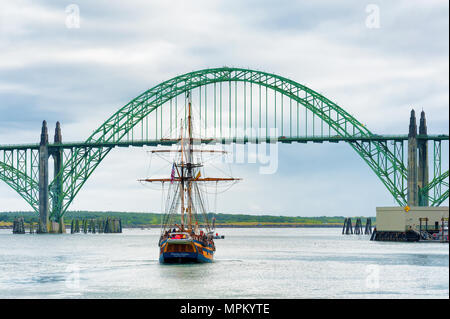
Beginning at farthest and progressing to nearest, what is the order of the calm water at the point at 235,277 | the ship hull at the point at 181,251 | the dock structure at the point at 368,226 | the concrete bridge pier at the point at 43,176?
1. the dock structure at the point at 368,226
2. the concrete bridge pier at the point at 43,176
3. the ship hull at the point at 181,251
4. the calm water at the point at 235,277

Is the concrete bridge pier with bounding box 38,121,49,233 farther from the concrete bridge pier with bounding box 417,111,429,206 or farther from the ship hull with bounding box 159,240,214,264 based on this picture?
the ship hull with bounding box 159,240,214,264

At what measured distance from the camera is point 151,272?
192 feet

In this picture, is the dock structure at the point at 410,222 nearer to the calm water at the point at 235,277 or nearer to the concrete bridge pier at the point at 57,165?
the calm water at the point at 235,277

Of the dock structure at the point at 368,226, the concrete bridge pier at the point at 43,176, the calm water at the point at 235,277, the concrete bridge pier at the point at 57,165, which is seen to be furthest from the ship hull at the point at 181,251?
the dock structure at the point at 368,226

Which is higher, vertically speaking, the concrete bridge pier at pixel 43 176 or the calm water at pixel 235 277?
the concrete bridge pier at pixel 43 176

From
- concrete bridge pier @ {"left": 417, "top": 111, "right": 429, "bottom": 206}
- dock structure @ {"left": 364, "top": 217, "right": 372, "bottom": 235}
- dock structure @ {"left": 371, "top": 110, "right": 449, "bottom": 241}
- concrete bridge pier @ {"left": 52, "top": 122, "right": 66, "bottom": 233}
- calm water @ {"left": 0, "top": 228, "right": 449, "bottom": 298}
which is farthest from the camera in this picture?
Answer: dock structure @ {"left": 364, "top": 217, "right": 372, "bottom": 235}

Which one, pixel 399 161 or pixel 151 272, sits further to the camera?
pixel 399 161

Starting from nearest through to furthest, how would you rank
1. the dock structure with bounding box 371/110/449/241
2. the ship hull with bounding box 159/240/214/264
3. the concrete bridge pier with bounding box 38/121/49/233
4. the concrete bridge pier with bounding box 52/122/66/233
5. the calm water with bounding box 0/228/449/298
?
the calm water with bounding box 0/228/449/298 → the ship hull with bounding box 159/240/214/264 → the dock structure with bounding box 371/110/449/241 → the concrete bridge pier with bounding box 38/121/49/233 → the concrete bridge pier with bounding box 52/122/66/233

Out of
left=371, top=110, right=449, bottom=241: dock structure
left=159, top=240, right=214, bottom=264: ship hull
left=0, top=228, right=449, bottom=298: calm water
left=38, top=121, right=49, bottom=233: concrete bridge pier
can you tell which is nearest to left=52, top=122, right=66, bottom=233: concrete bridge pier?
left=38, top=121, right=49, bottom=233: concrete bridge pier

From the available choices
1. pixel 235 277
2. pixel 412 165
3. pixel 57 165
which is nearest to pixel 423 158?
pixel 412 165

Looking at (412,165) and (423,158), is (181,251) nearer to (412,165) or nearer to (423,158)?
(412,165)
